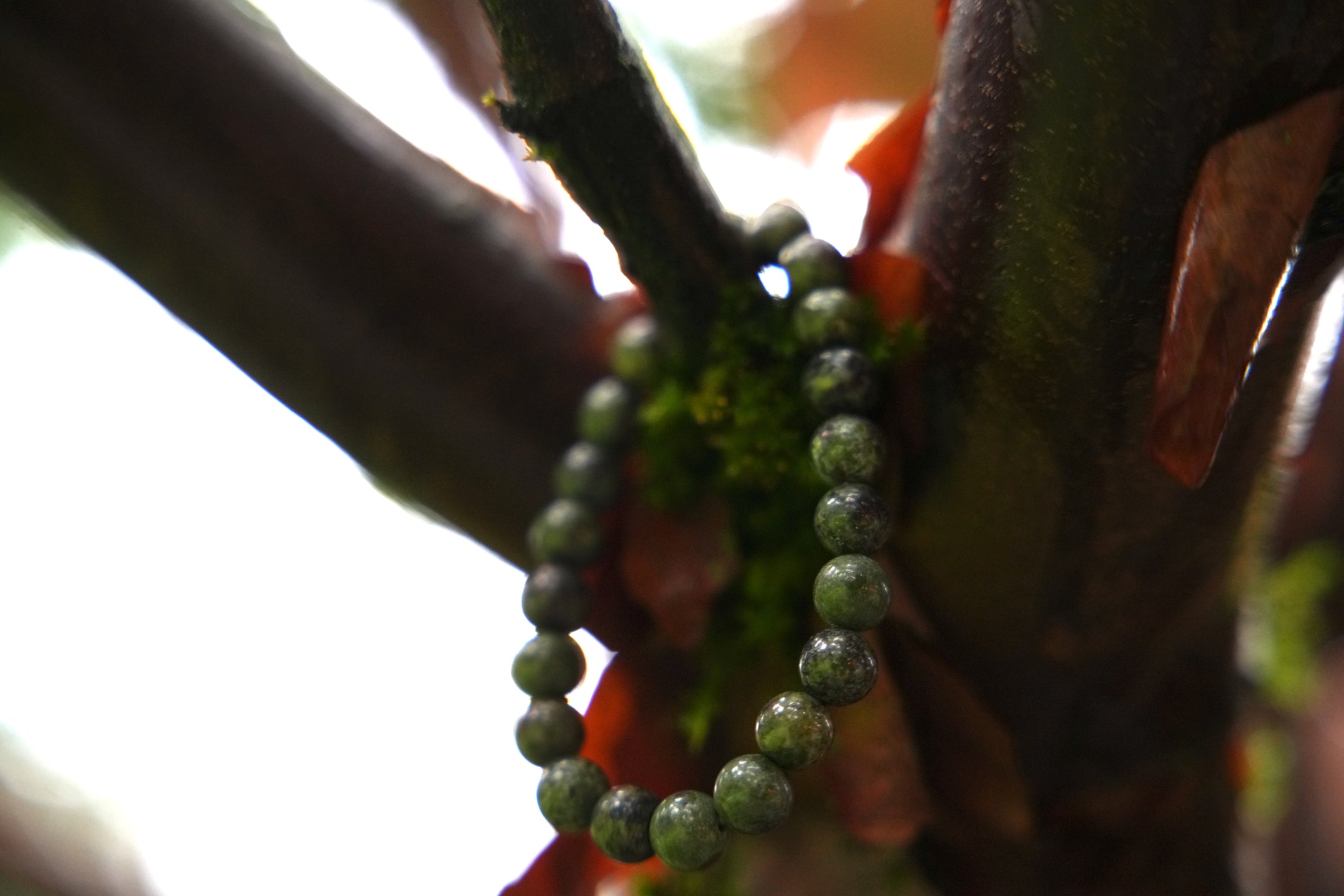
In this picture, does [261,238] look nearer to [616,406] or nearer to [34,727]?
[616,406]

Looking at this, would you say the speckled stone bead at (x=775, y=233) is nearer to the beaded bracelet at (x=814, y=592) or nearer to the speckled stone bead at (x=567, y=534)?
the beaded bracelet at (x=814, y=592)

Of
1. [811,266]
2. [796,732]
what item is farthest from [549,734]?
[811,266]

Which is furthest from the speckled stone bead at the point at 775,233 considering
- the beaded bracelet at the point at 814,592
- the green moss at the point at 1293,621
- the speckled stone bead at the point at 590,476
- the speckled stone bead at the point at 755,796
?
the green moss at the point at 1293,621

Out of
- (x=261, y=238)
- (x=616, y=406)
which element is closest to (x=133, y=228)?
(x=261, y=238)

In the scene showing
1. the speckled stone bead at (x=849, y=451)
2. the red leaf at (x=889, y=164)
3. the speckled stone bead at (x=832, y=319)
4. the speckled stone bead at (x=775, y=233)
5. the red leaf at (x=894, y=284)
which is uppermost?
the red leaf at (x=889, y=164)

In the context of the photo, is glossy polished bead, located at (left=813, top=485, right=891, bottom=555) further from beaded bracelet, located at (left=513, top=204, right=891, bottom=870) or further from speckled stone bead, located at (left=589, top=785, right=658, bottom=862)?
speckled stone bead, located at (left=589, top=785, right=658, bottom=862)

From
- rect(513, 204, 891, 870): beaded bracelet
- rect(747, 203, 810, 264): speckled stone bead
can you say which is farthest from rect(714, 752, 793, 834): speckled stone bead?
rect(747, 203, 810, 264): speckled stone bead
